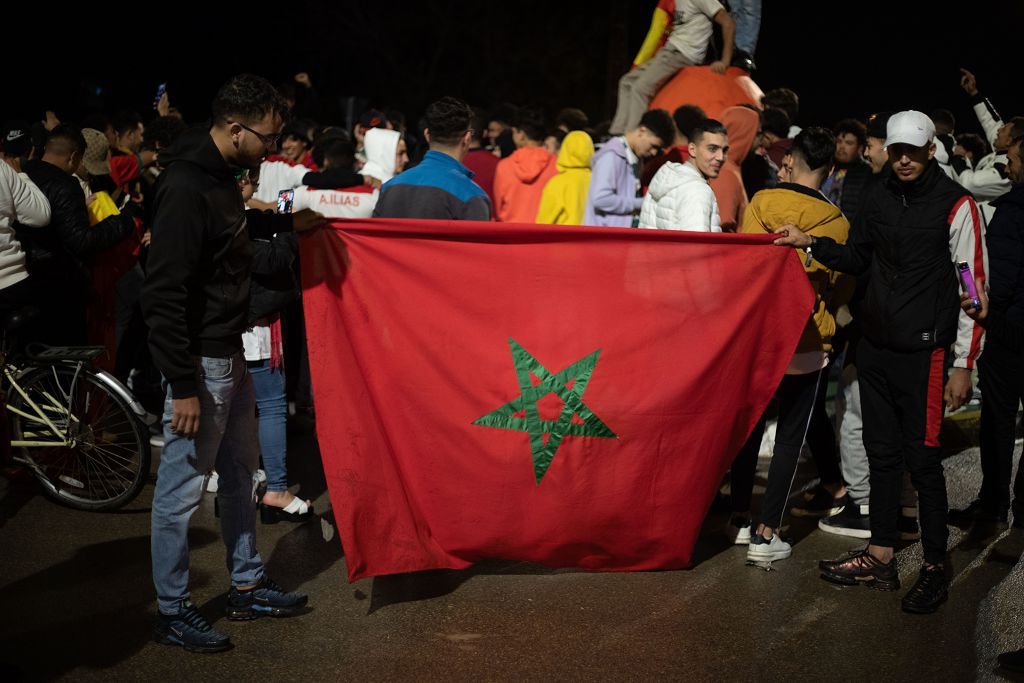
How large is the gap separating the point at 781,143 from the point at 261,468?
15.1ft

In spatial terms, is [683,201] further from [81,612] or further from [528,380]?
[81,612]

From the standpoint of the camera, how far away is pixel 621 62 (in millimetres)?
15781

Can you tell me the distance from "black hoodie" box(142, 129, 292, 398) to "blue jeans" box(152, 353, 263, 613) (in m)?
0.10

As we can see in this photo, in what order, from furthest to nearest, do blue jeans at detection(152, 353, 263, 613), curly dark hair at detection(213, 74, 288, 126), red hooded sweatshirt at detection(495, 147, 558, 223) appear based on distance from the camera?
red hooded sweatshirt at detection(495, 147, 558, 223), blue jeans at detection(152, 353, 263, 613), curly dark hair at detection(213, 74, 288, 126)

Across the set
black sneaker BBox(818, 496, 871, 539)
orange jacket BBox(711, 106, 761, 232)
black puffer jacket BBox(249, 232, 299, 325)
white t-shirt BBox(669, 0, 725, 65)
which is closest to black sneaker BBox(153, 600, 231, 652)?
black puffer jacket BBox(249, 232, 299, 325)

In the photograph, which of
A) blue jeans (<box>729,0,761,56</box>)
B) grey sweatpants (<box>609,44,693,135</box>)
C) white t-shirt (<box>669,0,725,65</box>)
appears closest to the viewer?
white t-shirt (<box>669,0,725,65</box>)

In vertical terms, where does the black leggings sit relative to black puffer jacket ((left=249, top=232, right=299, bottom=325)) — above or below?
below

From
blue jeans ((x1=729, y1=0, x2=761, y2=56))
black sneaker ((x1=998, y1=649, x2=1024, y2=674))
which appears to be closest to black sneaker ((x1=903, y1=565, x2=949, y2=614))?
black sneaker ((x1=998, y1=649, x2=1024, y2=674))

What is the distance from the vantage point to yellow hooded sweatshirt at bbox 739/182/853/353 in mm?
5355

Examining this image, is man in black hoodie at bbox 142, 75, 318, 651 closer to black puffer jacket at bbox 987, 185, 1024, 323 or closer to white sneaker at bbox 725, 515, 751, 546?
white sneaker at bbox 725, 515, 751, 546

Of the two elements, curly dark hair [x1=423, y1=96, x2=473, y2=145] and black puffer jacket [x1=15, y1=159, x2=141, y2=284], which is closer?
curly dark hair [x1=423, y1=96, x2=473, y2=145]

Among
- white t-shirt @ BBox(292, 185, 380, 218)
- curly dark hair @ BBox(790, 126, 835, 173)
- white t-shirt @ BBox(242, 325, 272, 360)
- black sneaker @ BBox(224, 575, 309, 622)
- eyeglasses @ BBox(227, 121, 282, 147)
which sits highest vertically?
eyeglasses @ BBox(227, 121, 282, 147)

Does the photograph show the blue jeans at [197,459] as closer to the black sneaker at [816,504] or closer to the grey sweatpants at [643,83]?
the black sneaker at [816,504]

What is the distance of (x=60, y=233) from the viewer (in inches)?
253
